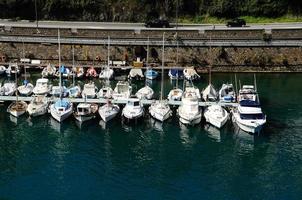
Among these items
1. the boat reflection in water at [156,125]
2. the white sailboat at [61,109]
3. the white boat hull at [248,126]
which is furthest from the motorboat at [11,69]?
the white boat hull at [248,126]

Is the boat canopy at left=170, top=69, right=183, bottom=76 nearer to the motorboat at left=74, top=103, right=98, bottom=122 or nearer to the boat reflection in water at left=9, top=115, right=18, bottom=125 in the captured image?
the motorboat at left=74, top=103, right=98, bottom=122

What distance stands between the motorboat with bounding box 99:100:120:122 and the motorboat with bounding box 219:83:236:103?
974 cm

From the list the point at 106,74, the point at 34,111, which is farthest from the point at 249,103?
the point at 34,111

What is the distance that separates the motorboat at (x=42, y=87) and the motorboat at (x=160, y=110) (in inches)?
428

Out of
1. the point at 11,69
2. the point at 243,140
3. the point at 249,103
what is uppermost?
the point at 11,69

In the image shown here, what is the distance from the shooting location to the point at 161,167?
1761 inches

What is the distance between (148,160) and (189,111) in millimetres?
8132

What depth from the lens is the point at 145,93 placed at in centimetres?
5747

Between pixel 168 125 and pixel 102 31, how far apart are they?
63.3ft

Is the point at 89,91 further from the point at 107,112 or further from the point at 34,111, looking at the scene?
the point at 34,111

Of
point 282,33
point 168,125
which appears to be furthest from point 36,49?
point 282,33

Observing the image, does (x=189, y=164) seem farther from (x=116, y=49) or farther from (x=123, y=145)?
(x=116, y=49)

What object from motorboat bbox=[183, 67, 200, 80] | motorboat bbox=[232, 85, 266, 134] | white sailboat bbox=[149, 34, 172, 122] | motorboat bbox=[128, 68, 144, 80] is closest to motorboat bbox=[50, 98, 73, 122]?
white sailboat bbox=[149, 34, 172, 122]

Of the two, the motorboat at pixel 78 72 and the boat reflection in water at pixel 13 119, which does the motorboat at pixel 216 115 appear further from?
the motorboat at pixel 78 72
